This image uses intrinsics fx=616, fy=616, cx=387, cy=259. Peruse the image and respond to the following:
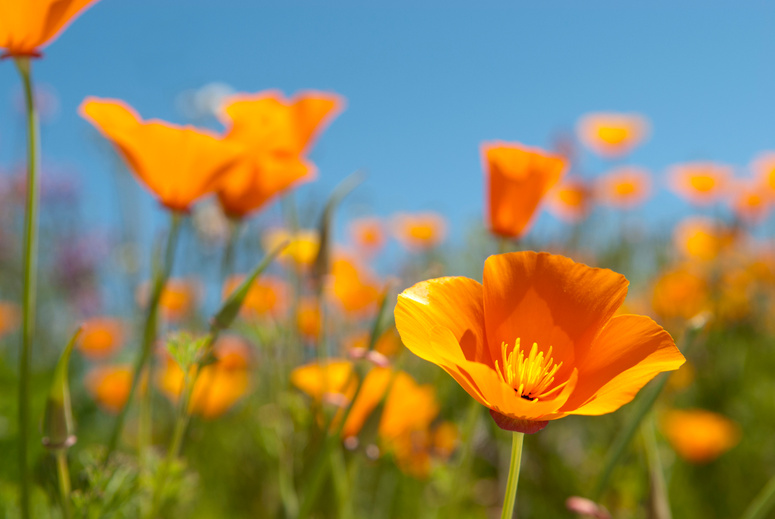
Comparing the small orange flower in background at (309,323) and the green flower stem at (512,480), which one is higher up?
the green flower stem at (512,480)

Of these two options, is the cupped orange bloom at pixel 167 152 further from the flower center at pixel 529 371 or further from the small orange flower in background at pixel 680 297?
the small orange flower in background at pixel 680 297

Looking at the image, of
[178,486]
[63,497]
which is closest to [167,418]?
[178,486]

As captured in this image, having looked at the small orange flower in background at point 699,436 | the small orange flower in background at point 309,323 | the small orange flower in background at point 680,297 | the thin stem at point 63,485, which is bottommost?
the small orange flower in background at point 699,436

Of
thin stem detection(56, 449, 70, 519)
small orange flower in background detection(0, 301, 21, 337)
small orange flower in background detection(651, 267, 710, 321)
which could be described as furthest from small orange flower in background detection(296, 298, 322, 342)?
small orange flower in background detection(0, 301, 21, 337)

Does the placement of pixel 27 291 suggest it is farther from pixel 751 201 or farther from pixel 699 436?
pixel 751 201

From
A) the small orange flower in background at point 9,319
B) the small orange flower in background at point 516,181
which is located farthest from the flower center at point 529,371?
the small orange flower in background at point 9,319

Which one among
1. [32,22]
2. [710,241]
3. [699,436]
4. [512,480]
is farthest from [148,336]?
[710,241]

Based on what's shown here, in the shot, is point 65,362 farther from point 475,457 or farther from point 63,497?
point 475,457
